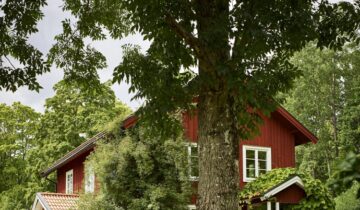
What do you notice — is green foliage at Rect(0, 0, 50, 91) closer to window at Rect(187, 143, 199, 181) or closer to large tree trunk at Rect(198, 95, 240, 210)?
large tree trunk at Rect(198, 95, 240, 210)

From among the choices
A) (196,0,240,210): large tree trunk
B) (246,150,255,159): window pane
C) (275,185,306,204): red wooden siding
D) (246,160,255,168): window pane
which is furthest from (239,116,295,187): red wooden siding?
(196,0,240,210): large tree trunk

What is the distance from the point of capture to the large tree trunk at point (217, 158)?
361 inches

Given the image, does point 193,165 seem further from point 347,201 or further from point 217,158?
point 217,158

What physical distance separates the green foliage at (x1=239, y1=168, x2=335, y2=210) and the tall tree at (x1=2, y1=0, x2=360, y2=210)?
9.83 metres

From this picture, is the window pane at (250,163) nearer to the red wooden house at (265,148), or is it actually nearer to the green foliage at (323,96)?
the red wooden house at (265,148)

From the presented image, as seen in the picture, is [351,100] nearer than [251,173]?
No

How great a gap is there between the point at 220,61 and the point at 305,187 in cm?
1226

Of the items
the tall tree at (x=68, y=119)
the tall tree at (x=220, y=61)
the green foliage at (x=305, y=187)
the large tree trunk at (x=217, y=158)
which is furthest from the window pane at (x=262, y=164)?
the large tree trunk at (x=217, y=158)

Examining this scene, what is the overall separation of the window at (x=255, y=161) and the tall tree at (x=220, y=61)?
483 inches

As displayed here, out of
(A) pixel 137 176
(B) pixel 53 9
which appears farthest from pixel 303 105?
(B) pixel 53 9

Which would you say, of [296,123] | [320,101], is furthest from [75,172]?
[320,101]

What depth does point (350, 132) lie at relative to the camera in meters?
36.4

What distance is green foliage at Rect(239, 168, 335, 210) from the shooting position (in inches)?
791

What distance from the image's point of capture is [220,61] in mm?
9336
